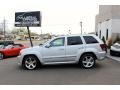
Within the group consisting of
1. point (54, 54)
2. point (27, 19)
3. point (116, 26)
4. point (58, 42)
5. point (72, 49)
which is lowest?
point (54, 54)

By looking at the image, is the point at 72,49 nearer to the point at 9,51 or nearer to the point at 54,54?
the point at 54,54

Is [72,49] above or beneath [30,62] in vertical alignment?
above

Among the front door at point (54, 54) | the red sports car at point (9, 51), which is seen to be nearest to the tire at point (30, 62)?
the front door at point (54, 54)

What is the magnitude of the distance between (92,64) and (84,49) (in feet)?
2.82

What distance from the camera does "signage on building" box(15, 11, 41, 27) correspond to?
28094 millimetres

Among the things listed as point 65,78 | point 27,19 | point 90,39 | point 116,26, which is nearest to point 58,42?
point 90,39

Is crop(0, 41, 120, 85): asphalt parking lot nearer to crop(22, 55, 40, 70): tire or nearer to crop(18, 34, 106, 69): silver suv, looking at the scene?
crop(22, 55, 40, 70): tire

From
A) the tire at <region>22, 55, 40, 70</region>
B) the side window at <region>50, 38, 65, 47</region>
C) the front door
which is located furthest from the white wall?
the tire at <region>22, 55, 40, 70</region>

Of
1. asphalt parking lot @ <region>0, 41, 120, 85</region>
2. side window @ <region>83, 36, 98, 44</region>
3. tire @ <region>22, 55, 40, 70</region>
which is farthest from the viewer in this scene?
side window @ <region>83, 36, 98, 44</region>

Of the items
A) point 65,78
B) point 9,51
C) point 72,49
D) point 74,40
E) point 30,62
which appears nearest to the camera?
point 65,78

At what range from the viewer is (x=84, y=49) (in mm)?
11430

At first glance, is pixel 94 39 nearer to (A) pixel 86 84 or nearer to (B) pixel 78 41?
(B) pixel 78 41

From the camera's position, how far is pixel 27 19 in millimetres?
28250

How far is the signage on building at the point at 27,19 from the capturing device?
92.2 ft
